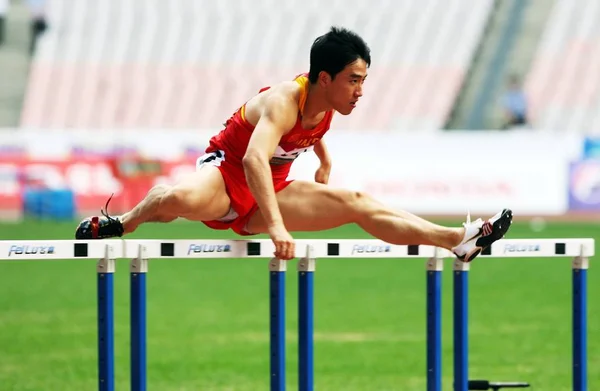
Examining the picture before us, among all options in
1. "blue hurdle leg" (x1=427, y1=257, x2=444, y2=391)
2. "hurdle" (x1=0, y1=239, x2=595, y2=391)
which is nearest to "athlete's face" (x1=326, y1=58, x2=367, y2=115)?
"hurdle" (x1=0, y1=239, x2=595, y2=391)

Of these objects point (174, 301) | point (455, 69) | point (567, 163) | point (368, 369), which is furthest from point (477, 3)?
point (368, 369)

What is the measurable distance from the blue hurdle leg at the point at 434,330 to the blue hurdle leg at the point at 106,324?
60.1 inches

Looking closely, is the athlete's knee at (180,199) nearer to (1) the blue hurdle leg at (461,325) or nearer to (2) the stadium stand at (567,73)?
(1) the blue hurdle leg at (461,325)

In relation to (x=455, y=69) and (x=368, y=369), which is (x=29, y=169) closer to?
(x=455, y=69)

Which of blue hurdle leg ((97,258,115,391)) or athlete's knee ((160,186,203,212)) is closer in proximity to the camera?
blue hurdle leg ((97,258,115,391))

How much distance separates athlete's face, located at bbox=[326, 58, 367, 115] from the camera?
5.59m

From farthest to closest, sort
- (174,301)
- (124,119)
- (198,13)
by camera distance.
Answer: (198,13) → (124,119) → (174,301)

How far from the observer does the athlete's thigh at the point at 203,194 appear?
5.64 meters

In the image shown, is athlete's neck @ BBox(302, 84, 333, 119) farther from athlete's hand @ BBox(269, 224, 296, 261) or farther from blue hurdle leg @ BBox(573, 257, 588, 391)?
blue hurdle leg @ BBox(573, 257, 588, 391)

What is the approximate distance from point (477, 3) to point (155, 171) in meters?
10.7

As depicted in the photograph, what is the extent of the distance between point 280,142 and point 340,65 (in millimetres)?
508

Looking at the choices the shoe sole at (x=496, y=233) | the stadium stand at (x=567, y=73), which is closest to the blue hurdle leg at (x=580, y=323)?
the shoe sole at (x=496, y=233)

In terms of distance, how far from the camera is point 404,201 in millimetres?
20906

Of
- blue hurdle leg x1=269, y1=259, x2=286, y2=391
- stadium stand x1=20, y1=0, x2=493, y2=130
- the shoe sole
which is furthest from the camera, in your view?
stadium stand x1=20, y1=0, x2=493, y2=130
